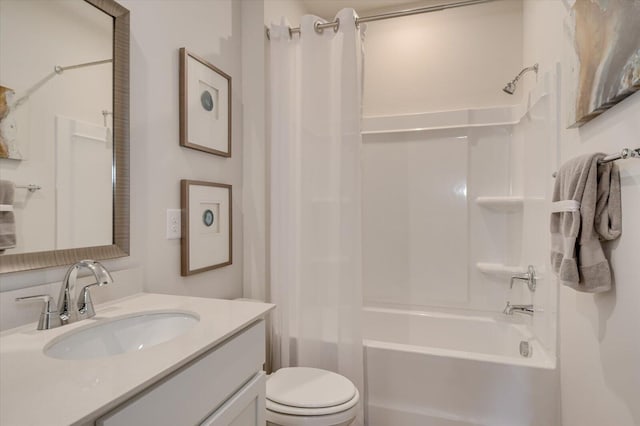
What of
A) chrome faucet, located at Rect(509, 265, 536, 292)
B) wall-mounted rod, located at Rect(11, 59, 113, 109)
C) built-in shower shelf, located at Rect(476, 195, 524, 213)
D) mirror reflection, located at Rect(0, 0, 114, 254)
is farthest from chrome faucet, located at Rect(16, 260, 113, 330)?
built-in shower shelf, located at Rect(476, 195, 524, 213)

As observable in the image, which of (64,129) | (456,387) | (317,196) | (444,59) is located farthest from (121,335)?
(444,59)

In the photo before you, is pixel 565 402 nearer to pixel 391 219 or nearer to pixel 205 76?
pixel 391 219

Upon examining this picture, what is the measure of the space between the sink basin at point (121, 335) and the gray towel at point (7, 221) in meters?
0.29

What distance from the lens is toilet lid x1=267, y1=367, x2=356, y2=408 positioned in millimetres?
1370

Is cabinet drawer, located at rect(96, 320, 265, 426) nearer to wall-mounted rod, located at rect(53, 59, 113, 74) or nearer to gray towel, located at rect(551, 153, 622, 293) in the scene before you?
wall-mounted rod, located at rect(53, 59, 113, 74)

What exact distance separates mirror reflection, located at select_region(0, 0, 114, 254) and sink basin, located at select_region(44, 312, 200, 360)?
0.90 ft

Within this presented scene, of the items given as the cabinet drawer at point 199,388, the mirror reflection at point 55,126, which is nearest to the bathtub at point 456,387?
the cabinet drawer at point 199,388

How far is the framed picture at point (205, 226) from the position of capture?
152 centimetres

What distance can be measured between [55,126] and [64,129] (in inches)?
1.0

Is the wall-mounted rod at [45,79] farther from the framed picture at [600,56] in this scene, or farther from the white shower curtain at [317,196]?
the framed picture at [600,56]

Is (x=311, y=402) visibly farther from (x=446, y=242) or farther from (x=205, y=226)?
(x=446, y=242)

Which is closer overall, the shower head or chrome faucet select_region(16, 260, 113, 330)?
chrome faucet select_region(16, 260, 113, 330)

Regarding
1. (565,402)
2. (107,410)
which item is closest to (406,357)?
(565,402)

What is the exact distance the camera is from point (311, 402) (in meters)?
1.36
